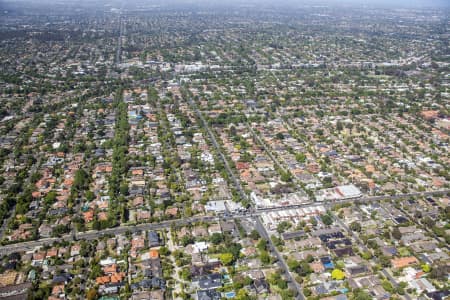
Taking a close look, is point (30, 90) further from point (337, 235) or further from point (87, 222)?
point (337, 235)

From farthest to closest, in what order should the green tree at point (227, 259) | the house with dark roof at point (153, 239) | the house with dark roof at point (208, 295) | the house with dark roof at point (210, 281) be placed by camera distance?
1. the house with dark roof at point (153, 239)
2. the green tree at point (227, 259)
3. the house with dark roof at point (210, 281)
4. the house with dark roof at point (208, 295)

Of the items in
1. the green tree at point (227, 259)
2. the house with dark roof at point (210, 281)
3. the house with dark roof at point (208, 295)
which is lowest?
the house with dark roof at point (208, 295)

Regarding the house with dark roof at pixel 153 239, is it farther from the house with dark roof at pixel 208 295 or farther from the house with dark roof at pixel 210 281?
the house with dark roof at pixel 208 295

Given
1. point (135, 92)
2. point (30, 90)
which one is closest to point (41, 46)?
point (30, 90)

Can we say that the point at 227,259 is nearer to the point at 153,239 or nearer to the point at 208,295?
the point at 208,295

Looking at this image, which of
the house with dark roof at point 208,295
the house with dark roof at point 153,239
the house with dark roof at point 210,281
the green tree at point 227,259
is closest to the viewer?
the house with dark roof at point 208,295

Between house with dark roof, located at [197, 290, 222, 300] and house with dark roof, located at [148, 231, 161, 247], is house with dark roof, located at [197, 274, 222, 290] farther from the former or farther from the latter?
house with dark roof, located at [148, 231, 161, 247]

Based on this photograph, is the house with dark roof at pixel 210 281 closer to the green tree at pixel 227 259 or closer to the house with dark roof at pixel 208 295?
the house with dark roof at pixel 208 295

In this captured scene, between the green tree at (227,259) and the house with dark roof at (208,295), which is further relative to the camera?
the green tree at (227,259)

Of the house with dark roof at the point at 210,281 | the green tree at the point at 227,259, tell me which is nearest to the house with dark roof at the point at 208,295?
the house with dark roof at the point at 210,281

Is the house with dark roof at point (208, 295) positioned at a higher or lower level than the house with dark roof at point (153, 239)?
lower

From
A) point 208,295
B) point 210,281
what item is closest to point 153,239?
point 210,281

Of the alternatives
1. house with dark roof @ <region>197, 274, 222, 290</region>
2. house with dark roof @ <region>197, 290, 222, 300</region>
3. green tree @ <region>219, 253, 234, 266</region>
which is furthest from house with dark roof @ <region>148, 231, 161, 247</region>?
house with dark roof @ <region>197, 290, 222, 300</region>
